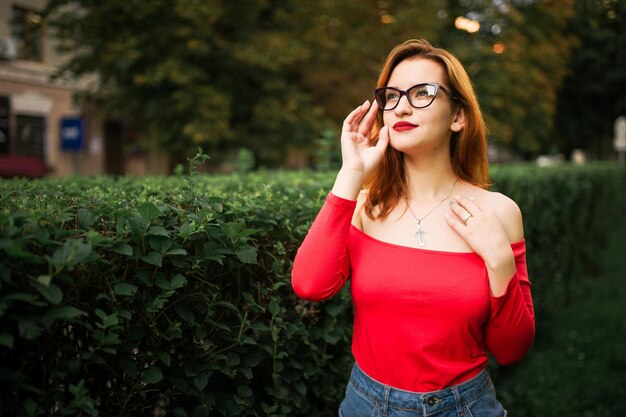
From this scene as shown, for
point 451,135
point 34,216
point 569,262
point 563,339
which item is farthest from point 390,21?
point 34,216

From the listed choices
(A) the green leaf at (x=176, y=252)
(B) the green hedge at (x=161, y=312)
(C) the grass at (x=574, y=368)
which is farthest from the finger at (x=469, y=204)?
(C) the grass at (x=574, y=368)

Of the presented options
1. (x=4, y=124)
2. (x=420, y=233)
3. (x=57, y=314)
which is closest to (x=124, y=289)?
(x=57, y=314)

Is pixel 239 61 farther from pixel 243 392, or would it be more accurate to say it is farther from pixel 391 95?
pixel 243 392

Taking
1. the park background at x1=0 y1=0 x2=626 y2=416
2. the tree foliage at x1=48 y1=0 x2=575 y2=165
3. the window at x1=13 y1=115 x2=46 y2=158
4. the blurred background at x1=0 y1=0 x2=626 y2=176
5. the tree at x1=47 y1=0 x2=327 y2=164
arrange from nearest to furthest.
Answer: the park background at x1=0 y1=0 x2=626 y2=416, the tree at x1=47 y1=0 x2=327 y2=164, the tree foliage at x1=48 y1=0 x2=575 y2=165, the blurred background at x1=0 y1=0 x2=626 y2=176, the window at x1=13 y1=115 x2=46 y2=158

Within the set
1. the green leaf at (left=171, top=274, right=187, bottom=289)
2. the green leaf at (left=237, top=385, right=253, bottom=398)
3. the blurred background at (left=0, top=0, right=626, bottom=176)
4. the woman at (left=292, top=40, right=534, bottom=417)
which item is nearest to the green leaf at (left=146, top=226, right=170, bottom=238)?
the green leaf at (left=171, top=274, right=187, bottom=289)

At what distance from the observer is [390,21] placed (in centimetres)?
1480

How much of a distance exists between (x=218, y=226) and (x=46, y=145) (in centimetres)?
2195

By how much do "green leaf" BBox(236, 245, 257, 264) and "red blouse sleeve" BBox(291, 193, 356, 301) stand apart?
165 mm

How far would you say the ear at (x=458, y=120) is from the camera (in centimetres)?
214

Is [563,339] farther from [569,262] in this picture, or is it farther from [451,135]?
[451,135]

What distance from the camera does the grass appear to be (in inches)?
182

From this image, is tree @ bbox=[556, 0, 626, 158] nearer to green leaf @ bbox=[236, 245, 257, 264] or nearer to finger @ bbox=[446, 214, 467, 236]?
finger @ bbox=[446, 214, 467, 236]

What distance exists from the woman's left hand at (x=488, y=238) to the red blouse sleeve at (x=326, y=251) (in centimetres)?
40

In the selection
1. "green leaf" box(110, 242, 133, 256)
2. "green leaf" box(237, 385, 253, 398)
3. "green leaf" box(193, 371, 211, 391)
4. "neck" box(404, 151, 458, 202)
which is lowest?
"green leaf" box(237, 385, 253, 398)
